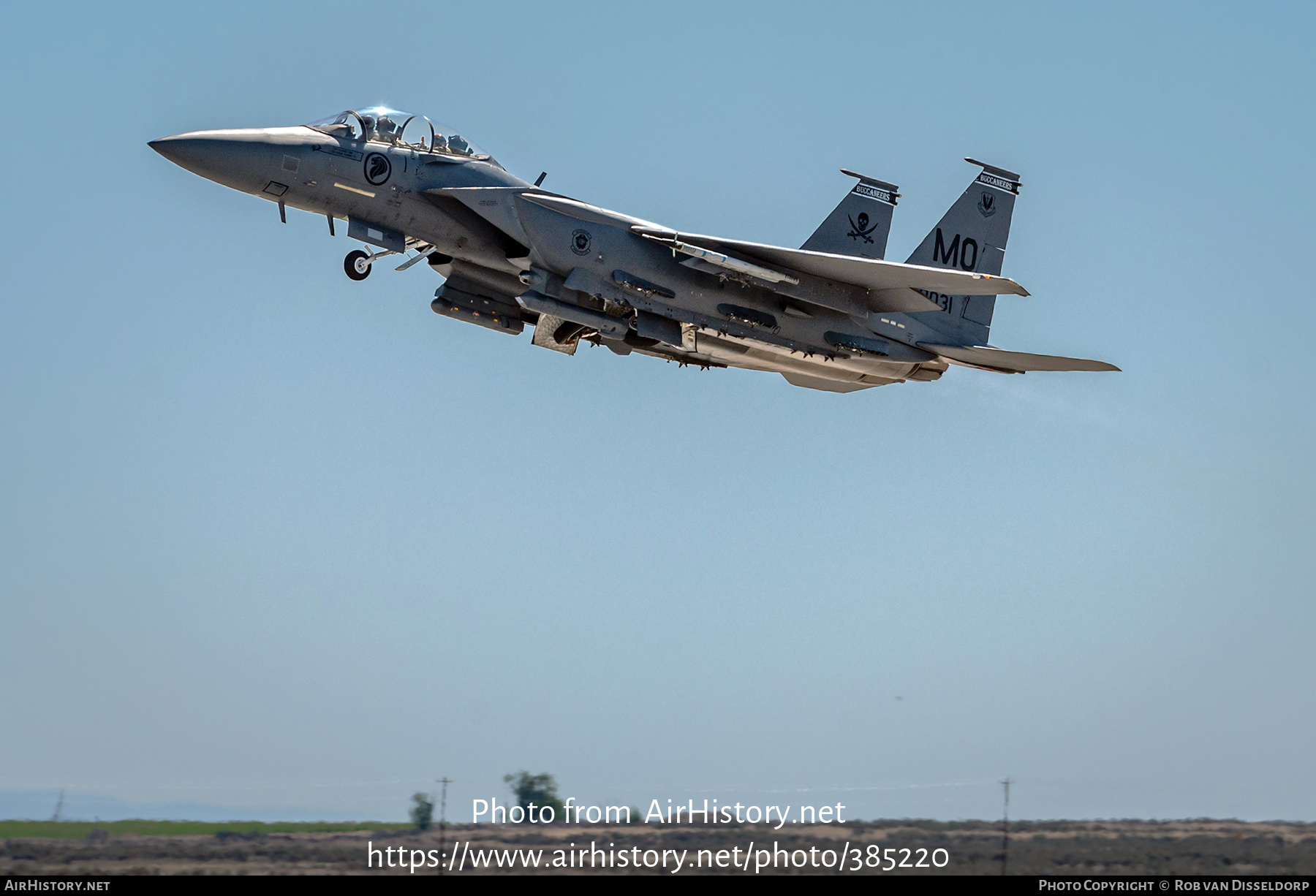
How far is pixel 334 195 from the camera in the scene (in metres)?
20.3

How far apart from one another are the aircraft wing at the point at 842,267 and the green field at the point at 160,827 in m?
9.47

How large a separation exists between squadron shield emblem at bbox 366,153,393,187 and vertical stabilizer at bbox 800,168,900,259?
6.72 meters

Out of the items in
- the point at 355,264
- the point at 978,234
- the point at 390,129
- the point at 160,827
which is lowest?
the point at 160,827

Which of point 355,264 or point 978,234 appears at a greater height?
point 978,234

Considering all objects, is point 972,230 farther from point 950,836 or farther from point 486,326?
point 950,836

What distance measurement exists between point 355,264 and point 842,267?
7.19 m

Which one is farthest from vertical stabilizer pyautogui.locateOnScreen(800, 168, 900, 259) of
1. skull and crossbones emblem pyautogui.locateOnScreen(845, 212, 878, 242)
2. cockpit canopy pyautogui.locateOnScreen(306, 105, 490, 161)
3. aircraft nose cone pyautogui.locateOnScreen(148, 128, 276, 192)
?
aircraft nose cone pyautogui.locateOnScreen(148, 128, 276, 192)

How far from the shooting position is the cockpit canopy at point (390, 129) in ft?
67.4

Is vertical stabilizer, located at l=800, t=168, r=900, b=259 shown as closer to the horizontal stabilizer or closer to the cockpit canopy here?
the horizontal stabilizer

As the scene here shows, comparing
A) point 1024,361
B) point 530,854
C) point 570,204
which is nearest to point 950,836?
point 530,854

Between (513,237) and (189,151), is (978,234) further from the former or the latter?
(189,151)

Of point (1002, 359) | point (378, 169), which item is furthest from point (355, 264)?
point (1002, 359)

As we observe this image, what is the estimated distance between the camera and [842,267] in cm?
2095
